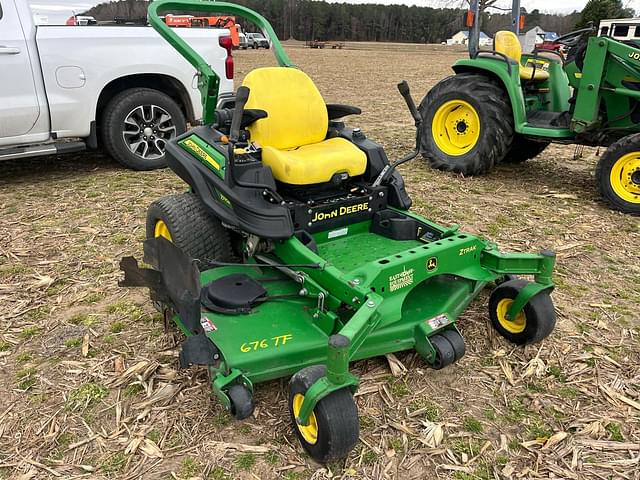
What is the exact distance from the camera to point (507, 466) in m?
2.37

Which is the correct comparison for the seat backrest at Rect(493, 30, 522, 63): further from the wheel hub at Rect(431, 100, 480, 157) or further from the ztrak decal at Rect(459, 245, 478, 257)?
the ztrak decal at Rect(459, 245, 478, 257)

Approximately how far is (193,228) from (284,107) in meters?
0.94

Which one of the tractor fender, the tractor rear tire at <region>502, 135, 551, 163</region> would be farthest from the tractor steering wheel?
the tractor rear tire at <region>502, 135, 551, 163</region>

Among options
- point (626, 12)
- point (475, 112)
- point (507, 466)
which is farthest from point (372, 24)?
point (507, 466)

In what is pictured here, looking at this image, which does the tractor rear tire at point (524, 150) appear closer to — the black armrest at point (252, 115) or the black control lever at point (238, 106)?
the black armrest at point (252, 115)

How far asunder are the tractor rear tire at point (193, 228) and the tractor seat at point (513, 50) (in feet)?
13.9

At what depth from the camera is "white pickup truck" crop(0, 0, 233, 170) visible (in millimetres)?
5207

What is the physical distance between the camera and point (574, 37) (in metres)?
6.27

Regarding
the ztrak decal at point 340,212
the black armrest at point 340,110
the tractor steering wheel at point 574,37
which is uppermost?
the tractor steering wheel at point 574,37

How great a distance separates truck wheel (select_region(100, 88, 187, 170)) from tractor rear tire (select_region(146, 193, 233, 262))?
2661 mm

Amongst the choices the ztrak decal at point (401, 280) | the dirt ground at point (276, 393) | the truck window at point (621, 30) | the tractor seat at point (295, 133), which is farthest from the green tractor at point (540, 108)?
the ztrak decal at point (401, 280)

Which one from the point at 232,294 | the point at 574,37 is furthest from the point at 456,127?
the point at 232,294

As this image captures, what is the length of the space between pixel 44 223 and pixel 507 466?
405cm

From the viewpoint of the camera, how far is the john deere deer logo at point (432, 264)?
2863 millimetres
